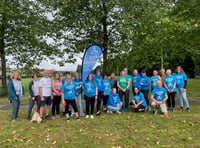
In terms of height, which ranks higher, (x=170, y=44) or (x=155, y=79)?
(x=170, y=44)

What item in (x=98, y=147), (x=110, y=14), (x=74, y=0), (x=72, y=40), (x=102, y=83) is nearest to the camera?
Result: (x=98, y=147)

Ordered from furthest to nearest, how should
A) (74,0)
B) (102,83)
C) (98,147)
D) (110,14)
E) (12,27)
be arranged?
(12,27) < (110,14) < (74,0) < (102,83) < (98,147)

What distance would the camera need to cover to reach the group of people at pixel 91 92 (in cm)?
685

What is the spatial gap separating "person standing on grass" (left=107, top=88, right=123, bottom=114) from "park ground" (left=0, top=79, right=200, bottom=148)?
852 millimetres

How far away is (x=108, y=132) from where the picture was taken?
5.41 meters

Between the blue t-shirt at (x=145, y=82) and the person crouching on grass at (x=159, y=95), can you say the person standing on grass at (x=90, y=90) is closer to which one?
the blue t-shirt at (x=145, y=82)

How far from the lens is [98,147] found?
4426mm

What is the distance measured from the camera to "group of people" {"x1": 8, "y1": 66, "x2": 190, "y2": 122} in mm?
6852

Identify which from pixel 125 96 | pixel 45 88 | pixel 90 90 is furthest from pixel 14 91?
pixel 125 96

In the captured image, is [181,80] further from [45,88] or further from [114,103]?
[45,88]

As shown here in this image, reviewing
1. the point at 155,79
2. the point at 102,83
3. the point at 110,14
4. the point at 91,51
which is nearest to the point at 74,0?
the point at 110,14

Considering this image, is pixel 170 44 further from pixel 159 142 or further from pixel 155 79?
pixel 159 142

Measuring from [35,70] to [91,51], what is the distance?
27.9ft

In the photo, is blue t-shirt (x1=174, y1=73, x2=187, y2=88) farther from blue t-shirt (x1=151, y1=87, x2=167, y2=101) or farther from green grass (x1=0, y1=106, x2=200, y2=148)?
green grass (x1=0, y1=106, x2=200, y2=148)
